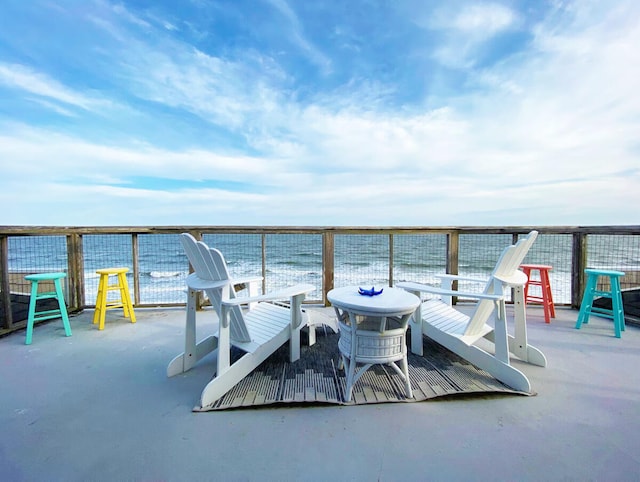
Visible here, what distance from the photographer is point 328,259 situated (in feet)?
13.0

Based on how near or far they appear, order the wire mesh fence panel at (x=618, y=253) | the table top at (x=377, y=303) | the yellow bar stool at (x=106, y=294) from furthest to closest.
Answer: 1. the wire mesh fence panel at (x=618, y=253)
2. the yellow bar stool at (x=106, y=294)
3. the table top at (x=377, y=303)

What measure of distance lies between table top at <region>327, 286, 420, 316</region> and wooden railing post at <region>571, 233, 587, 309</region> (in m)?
3.43

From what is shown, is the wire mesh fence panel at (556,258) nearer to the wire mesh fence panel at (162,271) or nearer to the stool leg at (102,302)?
the wire mesh fence panel at (162,271)

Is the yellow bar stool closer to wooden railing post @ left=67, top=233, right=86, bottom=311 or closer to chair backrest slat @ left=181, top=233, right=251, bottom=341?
wooden railing post @ left=67, top=233, right=86, bottom=311

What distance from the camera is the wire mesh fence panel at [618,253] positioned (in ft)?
12.2

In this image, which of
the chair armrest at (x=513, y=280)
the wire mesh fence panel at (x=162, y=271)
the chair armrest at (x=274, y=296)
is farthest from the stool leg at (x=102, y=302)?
the chair armrest at (x=513, y=280)

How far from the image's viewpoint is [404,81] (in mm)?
5914

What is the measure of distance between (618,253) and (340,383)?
4.88m

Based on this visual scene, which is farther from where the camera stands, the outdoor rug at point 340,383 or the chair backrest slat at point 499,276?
the chair backrest slat at point 499,276

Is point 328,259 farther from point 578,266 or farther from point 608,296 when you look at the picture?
point 578,266

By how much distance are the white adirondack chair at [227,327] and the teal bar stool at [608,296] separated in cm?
322

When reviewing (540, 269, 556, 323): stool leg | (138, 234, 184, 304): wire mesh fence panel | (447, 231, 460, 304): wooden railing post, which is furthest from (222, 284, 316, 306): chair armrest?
(540, 269, 556, 323): stool leg

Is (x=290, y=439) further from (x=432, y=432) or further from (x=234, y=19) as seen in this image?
(x=234, y=19)

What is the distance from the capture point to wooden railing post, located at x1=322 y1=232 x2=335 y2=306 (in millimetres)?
3939
